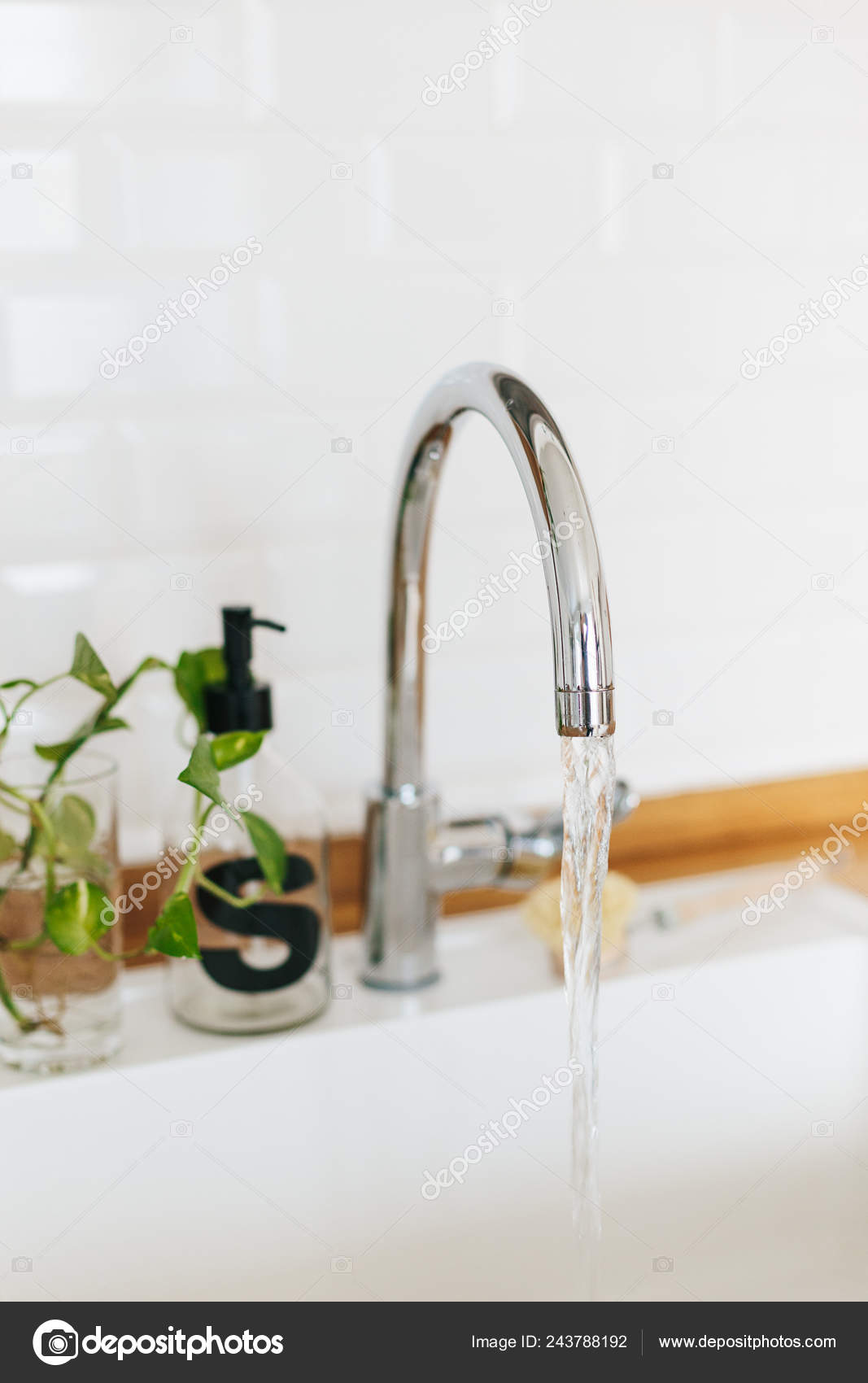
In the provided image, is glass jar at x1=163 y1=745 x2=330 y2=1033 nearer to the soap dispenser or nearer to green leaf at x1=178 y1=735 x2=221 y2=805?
the soap dispenser

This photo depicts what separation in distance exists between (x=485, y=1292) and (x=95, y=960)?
28cm

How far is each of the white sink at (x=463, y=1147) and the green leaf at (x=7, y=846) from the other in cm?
12

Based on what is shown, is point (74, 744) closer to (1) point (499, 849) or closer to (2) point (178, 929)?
(2) point (178, 929)

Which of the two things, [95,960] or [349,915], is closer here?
[95,960]

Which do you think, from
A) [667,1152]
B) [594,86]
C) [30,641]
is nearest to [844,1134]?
[667,1152]

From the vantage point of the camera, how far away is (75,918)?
65 cm

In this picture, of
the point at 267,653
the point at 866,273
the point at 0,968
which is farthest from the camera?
the point at 866,273

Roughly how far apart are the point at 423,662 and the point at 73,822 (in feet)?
0.70

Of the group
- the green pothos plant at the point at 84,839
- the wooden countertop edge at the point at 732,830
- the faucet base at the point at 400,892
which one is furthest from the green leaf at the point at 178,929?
the wooden countertop edge at the point at 732,830

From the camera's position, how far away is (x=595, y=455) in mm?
880

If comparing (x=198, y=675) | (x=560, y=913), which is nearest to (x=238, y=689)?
(x=198, y=675)

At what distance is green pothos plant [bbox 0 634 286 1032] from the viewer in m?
0.66

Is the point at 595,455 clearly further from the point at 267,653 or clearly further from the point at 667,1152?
the point at 667,1152
